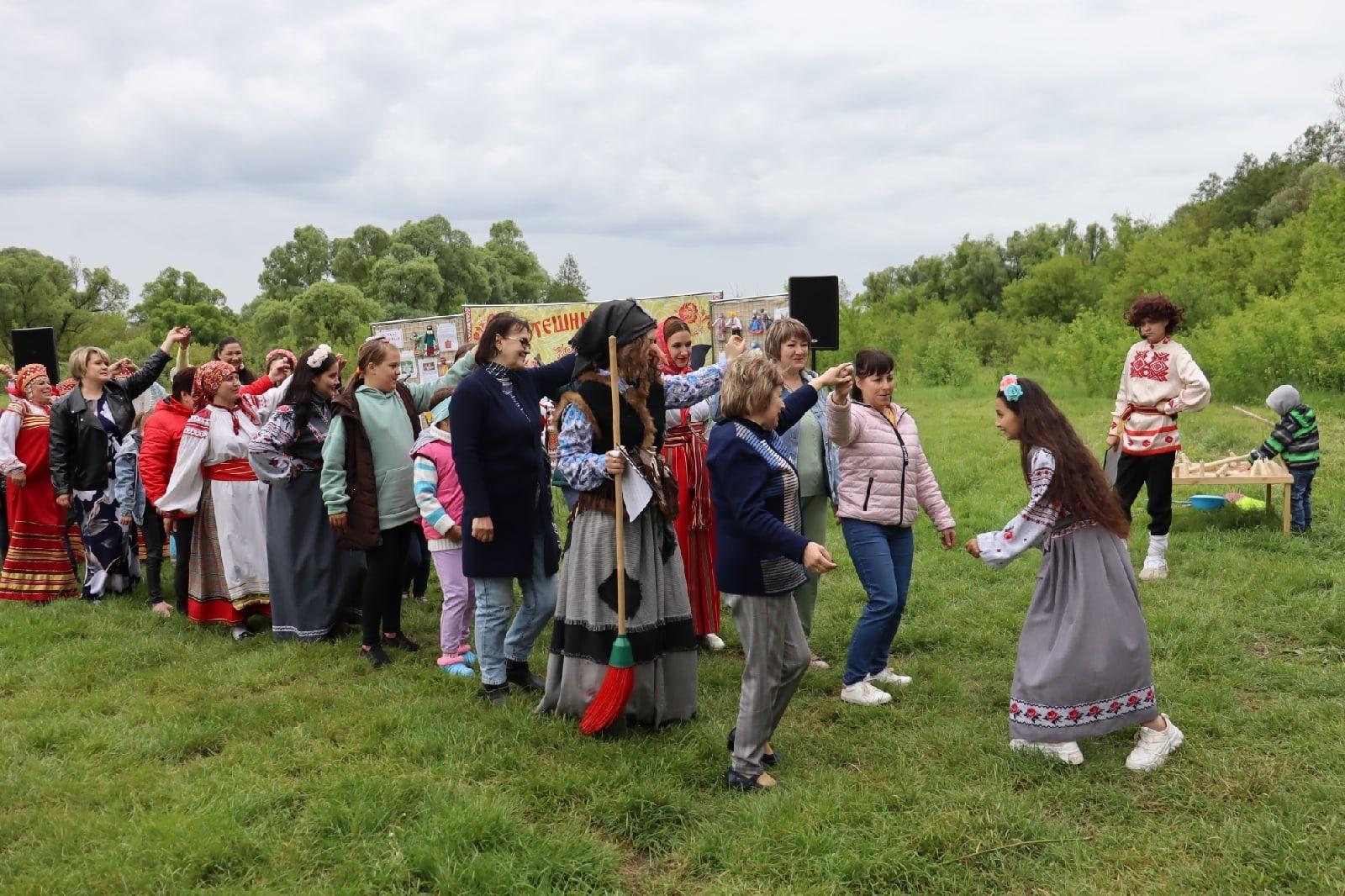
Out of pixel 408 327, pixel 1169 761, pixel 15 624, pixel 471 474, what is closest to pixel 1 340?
pixel 408 327

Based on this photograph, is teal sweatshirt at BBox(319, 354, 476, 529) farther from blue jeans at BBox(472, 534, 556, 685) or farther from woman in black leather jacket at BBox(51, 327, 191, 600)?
woman in black leather jacket at BBox(51, 327, 191, 600)

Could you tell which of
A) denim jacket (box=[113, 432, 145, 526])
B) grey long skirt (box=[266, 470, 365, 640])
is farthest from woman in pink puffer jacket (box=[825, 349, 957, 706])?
denim jacket (box=[113, 432, 145, 526])

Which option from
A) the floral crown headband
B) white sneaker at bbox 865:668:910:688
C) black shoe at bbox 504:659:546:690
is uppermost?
the floral crown headband

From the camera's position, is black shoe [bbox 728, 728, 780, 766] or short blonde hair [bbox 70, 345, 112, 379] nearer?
black shoe [bbox 728, 728, 780, 766]

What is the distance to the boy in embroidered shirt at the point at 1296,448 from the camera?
793 cm

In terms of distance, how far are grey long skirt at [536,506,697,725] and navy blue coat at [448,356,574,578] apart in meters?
0.42

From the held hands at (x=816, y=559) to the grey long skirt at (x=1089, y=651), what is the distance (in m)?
1.25

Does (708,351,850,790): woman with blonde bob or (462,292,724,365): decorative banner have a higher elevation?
(462,292,724,365): decorative banner

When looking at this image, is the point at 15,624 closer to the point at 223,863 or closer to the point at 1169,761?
the point at 223,863

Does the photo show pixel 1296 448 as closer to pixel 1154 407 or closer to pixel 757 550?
pixel 1154 407

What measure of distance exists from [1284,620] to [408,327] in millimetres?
9343

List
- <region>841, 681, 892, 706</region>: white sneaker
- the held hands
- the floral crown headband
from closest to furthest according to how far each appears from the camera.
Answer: the held hands, <region>841, 681, 892, 706</region>: white sneaker, the floral crown headband

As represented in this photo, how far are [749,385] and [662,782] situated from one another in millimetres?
1644

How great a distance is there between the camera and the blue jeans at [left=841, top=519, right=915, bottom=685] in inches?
190
